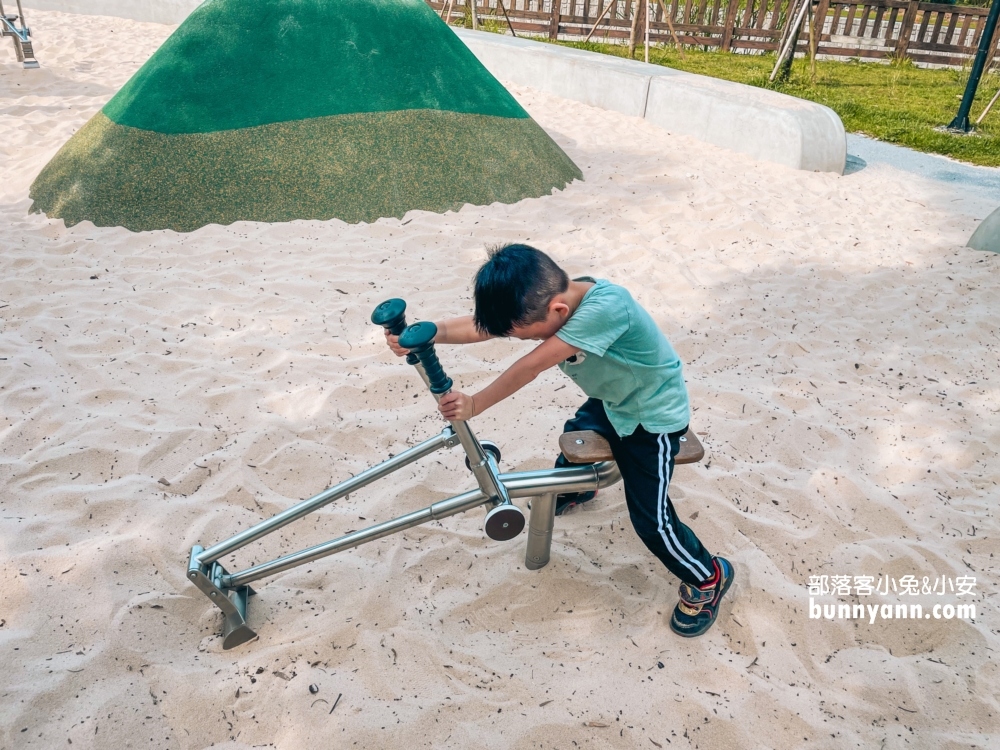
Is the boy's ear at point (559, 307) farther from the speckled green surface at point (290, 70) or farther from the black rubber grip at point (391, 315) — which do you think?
the speckled green surface at point (290, 70)

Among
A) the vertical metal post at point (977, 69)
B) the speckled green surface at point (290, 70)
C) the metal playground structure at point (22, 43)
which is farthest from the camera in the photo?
the metal playground structure at point (22, 43)

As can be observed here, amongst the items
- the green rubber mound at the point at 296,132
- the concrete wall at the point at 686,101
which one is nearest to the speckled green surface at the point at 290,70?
the green rubber mound at the point at 296,132

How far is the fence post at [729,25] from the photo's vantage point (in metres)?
11.7

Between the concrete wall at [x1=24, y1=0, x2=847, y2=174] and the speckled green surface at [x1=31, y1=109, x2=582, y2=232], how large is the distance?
231cm

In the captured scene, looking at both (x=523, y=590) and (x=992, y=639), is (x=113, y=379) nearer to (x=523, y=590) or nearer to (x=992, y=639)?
(x=523, y=590)

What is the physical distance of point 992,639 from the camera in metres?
1.93

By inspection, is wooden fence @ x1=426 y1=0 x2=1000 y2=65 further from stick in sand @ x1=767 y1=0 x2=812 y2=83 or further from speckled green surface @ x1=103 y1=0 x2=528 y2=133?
speckled green surface @ x1=103 y1=0 x2=528 y2=133

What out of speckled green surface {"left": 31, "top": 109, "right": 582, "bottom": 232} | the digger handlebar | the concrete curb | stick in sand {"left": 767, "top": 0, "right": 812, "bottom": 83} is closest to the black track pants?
the digger handlebar

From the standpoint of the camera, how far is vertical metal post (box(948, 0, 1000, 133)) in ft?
21.8

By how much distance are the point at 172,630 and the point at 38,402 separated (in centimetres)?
130

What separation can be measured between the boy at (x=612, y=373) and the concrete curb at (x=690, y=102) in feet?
16.0

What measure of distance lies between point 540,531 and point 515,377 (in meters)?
0.57

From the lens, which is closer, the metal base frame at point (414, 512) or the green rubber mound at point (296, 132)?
the metal base frame at point (414, 512)

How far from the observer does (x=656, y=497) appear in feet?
5.93
